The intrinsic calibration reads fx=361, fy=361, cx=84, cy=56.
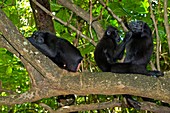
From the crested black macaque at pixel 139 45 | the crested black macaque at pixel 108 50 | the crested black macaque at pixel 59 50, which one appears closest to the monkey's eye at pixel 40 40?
the crested black macaque at pixel 59 50

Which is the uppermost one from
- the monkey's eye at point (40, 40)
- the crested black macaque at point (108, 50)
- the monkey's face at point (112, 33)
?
the monkey's face at point (112, 33)

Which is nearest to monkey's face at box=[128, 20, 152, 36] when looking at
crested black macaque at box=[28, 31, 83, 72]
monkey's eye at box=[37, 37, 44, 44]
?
crested black macaque at box=[28, 31, 83, 72]

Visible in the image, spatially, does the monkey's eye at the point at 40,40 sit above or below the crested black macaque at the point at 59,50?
above

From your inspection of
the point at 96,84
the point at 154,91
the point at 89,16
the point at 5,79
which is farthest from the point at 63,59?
the point at 5,79

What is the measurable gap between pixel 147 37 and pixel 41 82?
1.01 metres

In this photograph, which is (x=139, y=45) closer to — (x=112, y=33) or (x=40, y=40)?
(x=112, y=33)

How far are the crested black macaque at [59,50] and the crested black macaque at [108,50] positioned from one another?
17 cm

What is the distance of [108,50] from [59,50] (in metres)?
0.42

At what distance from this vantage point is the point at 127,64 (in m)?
2.85

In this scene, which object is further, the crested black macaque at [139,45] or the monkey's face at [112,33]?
the monkey's face at [112,33]

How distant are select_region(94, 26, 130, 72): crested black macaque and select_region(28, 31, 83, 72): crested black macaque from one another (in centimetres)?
17

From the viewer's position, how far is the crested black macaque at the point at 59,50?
3.02 meters

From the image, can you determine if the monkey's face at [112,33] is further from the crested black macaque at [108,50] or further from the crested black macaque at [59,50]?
the crested black macaque at [59,50]

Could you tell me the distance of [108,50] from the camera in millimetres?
3109
